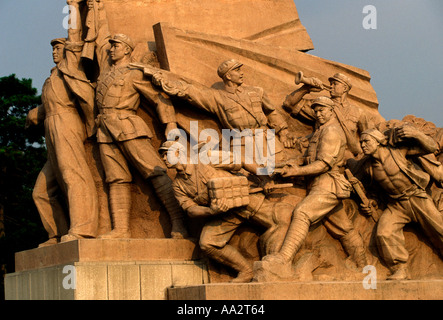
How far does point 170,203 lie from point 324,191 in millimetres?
1983

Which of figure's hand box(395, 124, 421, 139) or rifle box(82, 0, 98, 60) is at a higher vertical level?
rifle box(82, 0, 98, 60)

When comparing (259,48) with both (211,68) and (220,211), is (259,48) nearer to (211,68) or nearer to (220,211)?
(211,68)

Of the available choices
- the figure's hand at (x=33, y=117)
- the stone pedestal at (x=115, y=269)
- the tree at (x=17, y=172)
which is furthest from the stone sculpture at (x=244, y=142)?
the tree at (x=17, y=172)

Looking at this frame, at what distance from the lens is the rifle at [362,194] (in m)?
11.3

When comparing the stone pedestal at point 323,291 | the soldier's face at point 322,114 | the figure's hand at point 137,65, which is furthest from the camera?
the figure's hand at point 137,65

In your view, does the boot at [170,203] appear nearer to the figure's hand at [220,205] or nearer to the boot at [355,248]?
the figure's hand at [220,205]

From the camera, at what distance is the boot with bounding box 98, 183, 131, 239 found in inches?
460

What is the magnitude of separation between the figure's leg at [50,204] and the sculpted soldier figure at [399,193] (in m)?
4.21

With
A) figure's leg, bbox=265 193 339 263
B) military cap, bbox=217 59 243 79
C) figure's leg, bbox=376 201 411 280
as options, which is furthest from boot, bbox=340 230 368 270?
military cap, bbox=217 59 243 79

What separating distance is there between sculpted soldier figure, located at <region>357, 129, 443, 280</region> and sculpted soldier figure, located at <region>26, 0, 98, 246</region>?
360 cm

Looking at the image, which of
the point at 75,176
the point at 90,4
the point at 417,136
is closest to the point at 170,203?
the point at 75,176

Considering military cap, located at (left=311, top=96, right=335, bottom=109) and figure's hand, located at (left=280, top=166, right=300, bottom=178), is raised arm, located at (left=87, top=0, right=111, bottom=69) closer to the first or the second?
military cap, located at (left=311, top=96, right=335, bottom=109)

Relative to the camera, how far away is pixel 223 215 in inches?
431

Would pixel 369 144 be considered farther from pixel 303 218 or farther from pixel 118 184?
pixel 118 184
